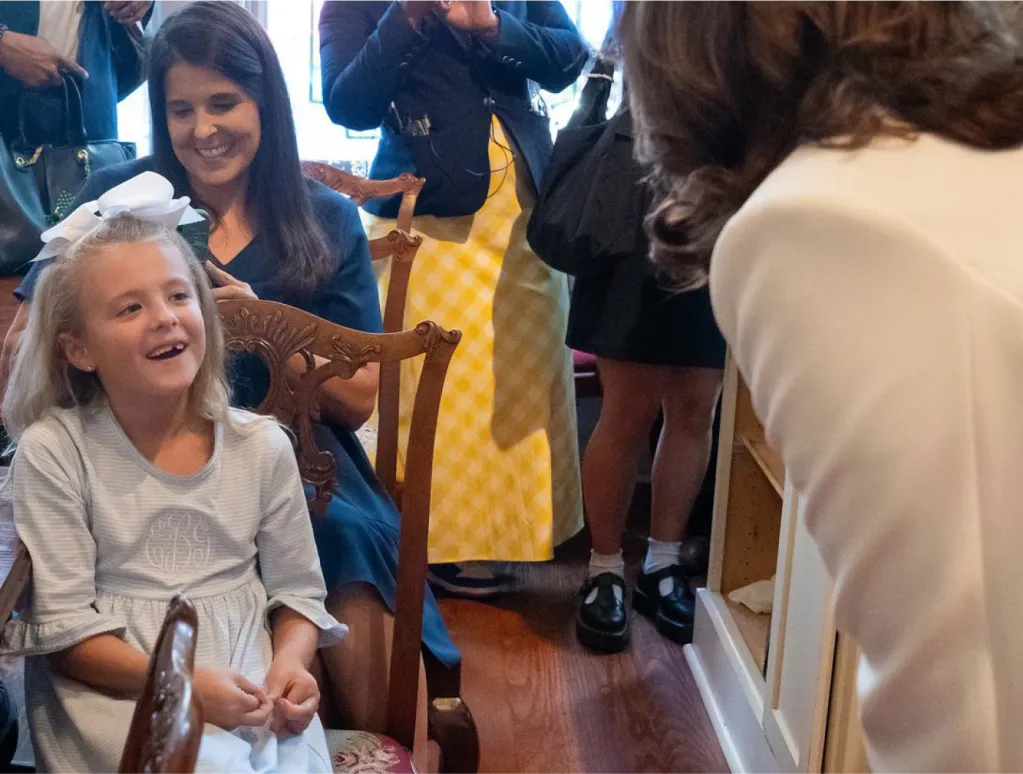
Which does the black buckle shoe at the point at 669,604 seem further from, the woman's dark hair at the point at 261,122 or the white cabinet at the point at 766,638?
the woman's dark hair at the point at 261,122

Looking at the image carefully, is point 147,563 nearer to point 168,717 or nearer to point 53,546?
point 53,546

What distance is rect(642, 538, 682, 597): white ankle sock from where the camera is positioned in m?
2.04

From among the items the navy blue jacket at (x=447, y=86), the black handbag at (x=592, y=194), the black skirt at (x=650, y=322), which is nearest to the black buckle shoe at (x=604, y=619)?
the black skirt at (x=650, y=322)

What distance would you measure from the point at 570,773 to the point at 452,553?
0.57 meters

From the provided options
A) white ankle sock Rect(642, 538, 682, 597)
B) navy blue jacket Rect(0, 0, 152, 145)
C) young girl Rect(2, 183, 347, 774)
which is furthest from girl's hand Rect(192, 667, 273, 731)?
navy blue jacket Rect(0, 0, 152, 145)

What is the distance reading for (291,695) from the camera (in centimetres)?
92

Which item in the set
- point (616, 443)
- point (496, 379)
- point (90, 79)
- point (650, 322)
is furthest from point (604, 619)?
point (90, 79)

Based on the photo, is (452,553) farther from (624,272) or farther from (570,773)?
(624,272)

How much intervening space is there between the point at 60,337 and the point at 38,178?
41.2 inches

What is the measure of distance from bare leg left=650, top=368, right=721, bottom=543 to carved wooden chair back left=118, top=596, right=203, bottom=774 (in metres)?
1.48

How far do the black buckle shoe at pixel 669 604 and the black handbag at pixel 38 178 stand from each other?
4.51 feet

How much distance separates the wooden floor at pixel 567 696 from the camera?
5.53 feet

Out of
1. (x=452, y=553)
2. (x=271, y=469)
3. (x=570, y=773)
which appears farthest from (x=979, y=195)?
(x=452, y=553)

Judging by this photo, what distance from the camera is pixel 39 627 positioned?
0.89 m
